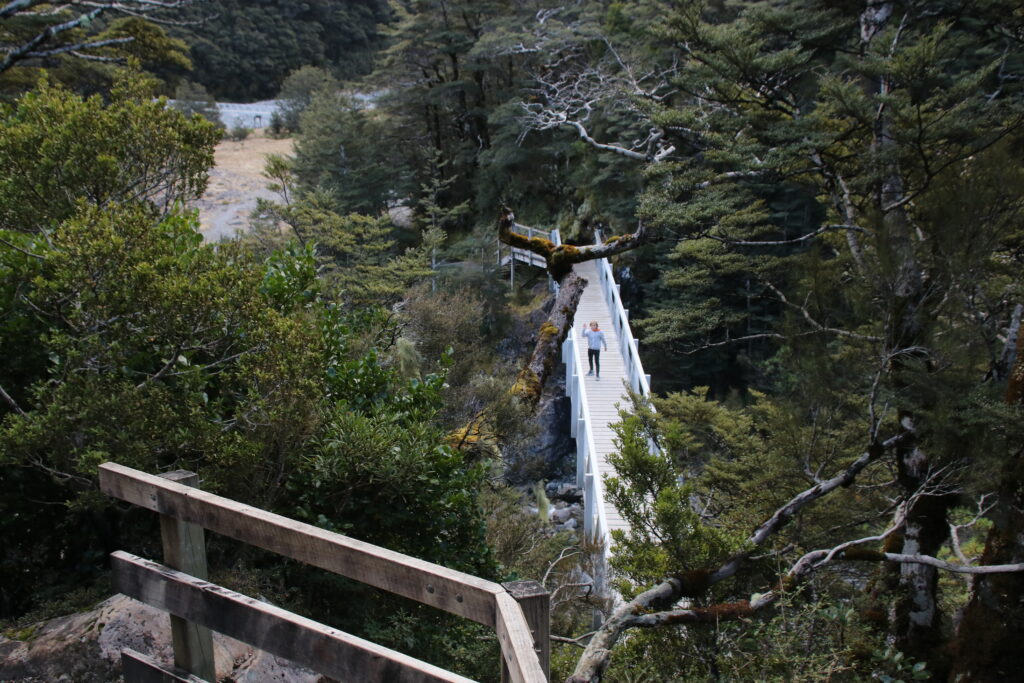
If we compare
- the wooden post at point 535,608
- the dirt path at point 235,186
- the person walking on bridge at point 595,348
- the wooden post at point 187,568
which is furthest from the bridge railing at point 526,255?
the wooden post at point 535,608

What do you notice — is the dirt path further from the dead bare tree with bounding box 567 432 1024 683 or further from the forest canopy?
the dead bare tree with bounding box 567 432 1024 683

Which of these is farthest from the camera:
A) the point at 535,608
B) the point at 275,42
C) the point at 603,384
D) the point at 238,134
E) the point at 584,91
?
the point at 275,42

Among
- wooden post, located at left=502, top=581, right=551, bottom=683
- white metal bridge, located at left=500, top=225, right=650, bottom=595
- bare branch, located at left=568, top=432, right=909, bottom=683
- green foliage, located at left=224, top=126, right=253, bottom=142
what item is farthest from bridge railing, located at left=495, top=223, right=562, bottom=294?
green foliage, located at left=224, top=126, right=253, bottom=142

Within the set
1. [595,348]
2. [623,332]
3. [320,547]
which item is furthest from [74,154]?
[623,332]

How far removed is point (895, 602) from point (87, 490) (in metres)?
6.59

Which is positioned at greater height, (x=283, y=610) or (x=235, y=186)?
(x=235, y=186)

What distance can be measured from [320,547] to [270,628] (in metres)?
0.22

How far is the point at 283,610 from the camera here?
65.9 inches

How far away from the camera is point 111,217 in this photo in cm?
425

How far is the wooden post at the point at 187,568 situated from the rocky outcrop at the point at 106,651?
0.87 meters

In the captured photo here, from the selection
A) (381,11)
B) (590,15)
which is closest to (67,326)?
(590,15)

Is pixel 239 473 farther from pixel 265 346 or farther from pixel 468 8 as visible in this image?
pixel 468 8

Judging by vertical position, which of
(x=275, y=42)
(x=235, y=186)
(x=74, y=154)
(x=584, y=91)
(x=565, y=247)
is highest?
(x=275, y=42)

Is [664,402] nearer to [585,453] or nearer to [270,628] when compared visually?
[585,453]
